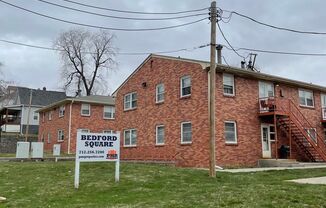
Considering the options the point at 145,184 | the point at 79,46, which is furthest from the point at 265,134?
the point at 79,46

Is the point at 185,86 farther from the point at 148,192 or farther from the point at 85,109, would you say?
the point at 85,109

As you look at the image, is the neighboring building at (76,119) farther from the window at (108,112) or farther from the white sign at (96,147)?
the white sign at (96,147)

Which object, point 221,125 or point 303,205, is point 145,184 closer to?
point 303,205

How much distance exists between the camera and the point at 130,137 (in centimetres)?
2803

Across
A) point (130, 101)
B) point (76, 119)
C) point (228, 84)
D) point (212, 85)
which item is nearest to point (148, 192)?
point (212, 85)

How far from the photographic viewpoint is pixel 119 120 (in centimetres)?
2942

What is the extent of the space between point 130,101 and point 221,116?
9.34 metres

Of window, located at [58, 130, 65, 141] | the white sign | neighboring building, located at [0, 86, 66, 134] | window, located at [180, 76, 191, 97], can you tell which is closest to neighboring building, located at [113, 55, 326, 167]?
window, located at [180, 76, 191, 97]

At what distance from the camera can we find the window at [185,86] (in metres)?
23.0

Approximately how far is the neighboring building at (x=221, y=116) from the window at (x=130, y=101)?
0.08 meters

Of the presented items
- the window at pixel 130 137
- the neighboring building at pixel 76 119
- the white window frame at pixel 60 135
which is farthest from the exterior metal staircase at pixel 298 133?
the white window frame at pixel 60 135

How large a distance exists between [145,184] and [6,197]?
4374 mm

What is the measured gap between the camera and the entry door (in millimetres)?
23625

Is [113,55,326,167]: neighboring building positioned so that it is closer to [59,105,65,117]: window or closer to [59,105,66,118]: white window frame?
[59,105,66,118]: white window frame
